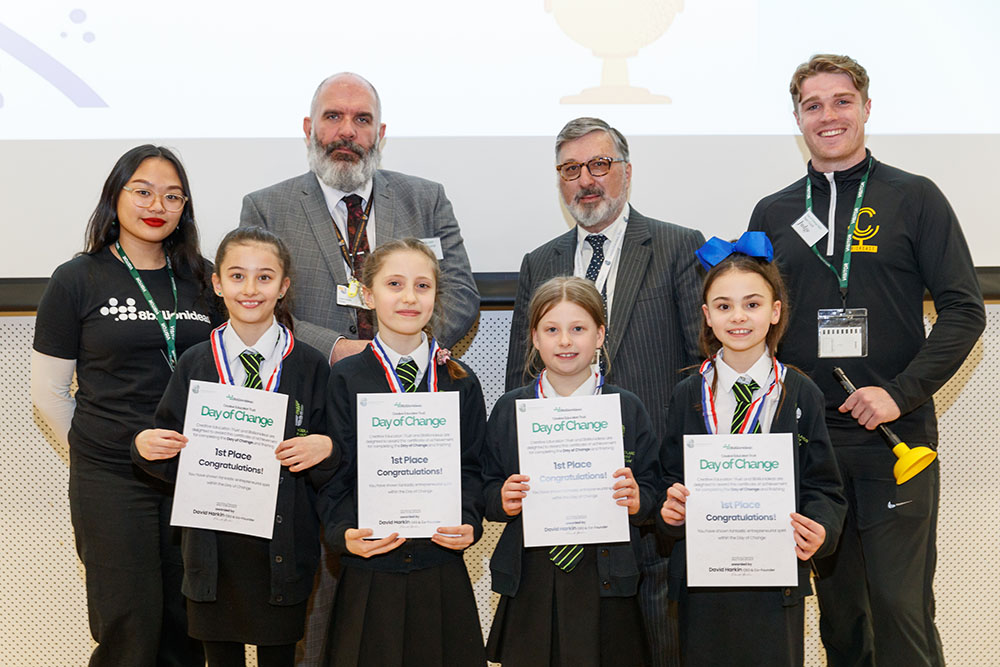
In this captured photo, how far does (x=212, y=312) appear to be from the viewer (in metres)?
2.84

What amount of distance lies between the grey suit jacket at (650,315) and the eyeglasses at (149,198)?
1.28m

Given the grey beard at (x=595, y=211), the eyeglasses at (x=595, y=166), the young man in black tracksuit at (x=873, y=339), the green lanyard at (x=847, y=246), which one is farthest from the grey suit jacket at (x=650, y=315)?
the green lanyard at (x=847, y=246)

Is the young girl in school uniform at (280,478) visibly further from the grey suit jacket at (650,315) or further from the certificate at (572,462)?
the grey suit jacket at (650,315)

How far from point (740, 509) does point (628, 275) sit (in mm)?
993

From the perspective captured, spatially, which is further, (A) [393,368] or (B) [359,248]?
(B) [359,248]

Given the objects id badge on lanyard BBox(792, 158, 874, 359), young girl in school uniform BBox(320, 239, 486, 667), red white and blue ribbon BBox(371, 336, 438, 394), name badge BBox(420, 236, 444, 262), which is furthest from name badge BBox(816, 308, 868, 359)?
name badge BBox(420, 236, 444, 262)

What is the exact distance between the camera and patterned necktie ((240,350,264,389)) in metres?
2.44

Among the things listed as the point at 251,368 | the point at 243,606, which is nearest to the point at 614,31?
the point at 251,368

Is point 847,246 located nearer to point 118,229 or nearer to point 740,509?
point 740,509

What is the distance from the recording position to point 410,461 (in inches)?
92.3

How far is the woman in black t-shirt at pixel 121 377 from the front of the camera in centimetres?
269

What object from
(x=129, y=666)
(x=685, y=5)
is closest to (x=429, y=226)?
(x=685, y=5)

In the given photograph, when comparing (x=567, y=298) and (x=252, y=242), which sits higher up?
(x=252, y=242)

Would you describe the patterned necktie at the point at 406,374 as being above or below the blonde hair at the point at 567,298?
below
